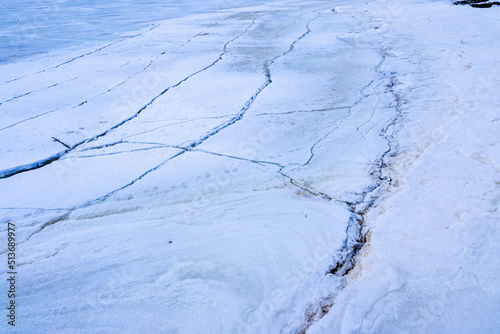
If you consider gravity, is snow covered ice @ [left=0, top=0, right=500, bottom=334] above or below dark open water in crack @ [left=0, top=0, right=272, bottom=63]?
below

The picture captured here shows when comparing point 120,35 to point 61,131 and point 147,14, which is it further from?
point 61,131

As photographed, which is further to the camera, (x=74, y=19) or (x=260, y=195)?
(x=74, y=19)

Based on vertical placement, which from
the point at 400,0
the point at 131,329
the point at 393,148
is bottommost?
the point at 131,329

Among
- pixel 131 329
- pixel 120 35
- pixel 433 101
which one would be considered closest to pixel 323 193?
pixel 131 329

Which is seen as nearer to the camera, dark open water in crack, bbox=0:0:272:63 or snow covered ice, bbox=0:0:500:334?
snow covered ice, bbox=0:0:500:334

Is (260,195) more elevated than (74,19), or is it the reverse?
(74,19)
